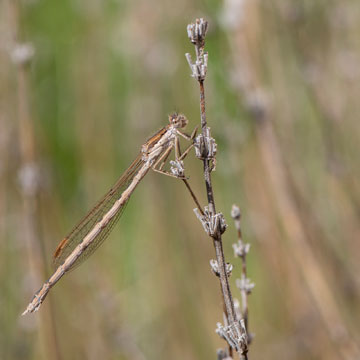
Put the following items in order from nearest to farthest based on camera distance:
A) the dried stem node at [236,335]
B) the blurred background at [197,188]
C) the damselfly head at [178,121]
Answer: the dried stem node at [236,335] < the damselfly head at [178,121] < the blurred background at [197,188]

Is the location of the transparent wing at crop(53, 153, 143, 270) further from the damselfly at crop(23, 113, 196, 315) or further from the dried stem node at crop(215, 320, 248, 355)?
the dried stem node at crop(215, 320, 248, 355)

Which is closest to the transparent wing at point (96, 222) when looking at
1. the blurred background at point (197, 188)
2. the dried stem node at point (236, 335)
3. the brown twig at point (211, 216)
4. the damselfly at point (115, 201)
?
the damselfly at point (115, 201)

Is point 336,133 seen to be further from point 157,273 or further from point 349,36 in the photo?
point 157,273

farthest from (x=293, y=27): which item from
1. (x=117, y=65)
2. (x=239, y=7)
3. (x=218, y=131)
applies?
(x=117, y=65)

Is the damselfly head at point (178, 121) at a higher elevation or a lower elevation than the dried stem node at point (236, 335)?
higher

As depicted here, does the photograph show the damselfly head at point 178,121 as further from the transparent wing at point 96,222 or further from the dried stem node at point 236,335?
the dried stem node at point 236,335

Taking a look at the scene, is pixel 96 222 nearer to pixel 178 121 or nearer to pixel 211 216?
pixel 178 121

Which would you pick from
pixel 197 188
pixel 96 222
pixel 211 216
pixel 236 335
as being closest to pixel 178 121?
pixel 96 222
